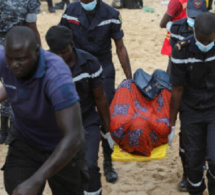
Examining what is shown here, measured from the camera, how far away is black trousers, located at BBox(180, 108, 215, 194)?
3803mm

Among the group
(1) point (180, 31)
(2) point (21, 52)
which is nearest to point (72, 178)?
(2) point (21, 52)

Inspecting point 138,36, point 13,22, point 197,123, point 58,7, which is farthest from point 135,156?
point 58,7

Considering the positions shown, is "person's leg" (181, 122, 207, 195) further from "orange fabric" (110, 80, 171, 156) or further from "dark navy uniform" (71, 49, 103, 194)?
"dark navy uniform" (71, 49, 103, 194)

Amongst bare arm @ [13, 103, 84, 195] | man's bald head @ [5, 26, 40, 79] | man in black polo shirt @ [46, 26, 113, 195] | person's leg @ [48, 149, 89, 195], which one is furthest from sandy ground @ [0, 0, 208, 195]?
man's bald head @ [5, 26, 40, 79]

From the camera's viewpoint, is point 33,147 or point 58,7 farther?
point 58,7

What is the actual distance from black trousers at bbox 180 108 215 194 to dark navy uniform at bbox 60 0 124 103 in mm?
1004

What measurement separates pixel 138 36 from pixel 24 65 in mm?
8046

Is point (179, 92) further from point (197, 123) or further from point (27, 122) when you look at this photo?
point (27, 122)

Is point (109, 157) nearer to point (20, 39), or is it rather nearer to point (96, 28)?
point (96, 28)

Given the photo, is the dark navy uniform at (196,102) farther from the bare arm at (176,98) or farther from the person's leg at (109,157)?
the person's leg at (109,157)

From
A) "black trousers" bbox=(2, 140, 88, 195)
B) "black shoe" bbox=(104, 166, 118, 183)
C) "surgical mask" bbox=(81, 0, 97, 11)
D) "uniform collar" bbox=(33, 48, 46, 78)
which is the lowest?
"black shoe" bbox=(104, 166, 118, 183)

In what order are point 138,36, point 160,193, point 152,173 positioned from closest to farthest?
1. point 160,193
2. point 152,173
3. point 138,36

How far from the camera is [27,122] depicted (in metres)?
2.89

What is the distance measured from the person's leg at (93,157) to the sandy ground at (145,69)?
0.79 metres
